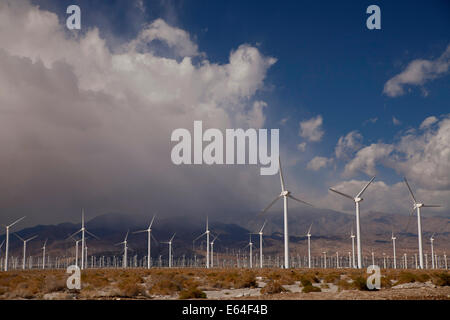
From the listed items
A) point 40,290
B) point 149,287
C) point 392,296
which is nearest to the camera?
point 392,296

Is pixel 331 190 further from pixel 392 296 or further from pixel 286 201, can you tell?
pixel 392 296

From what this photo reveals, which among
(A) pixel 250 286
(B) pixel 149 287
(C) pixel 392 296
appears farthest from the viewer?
(A) pixel 250 286

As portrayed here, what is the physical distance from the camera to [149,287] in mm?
37844
